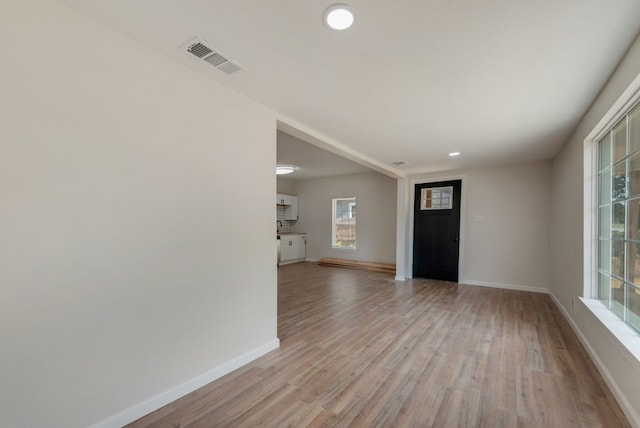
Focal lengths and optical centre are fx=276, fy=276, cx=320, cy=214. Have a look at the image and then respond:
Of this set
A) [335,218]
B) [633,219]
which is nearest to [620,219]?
[633,219]

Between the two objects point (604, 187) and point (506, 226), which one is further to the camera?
point (506, 226)

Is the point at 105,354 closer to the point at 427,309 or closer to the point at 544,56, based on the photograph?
the point at 544,56

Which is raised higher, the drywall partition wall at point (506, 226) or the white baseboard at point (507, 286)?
the drywall partition wall at point (506, 226)

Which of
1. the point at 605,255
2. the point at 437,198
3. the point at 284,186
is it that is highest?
the point at 284,186

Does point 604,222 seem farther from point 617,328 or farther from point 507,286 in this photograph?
point 507,286

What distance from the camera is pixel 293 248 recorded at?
8.25 m

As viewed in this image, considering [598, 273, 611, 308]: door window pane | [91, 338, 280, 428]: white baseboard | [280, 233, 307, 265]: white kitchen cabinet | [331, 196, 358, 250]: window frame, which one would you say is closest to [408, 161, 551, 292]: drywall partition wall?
[598, 273, 611, 308]: door window pane

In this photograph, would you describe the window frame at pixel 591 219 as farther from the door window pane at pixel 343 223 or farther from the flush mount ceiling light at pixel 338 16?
the door window pane at pixel 343 223

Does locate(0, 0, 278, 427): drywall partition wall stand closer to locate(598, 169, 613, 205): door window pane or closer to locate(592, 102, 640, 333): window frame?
locate(592, 102, 640, 333): window frame

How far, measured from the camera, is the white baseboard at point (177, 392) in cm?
163

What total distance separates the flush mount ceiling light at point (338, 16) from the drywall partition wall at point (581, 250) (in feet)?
5.65

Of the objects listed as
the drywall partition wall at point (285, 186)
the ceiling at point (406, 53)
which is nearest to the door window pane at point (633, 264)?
the ceiling at point (406, 53)

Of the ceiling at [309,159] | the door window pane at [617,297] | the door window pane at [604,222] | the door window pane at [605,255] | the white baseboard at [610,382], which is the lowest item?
the white baseboard at [610,382]

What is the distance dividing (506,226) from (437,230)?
48.4 inches
